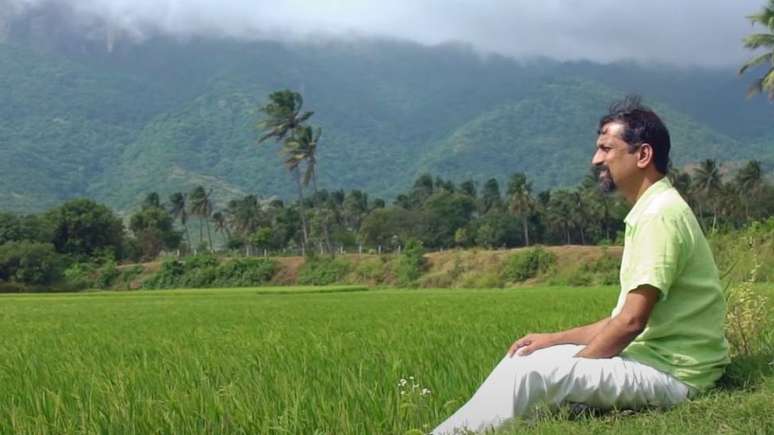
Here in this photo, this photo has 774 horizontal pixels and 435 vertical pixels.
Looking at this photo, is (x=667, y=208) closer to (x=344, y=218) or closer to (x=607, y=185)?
(x=607, y=185)

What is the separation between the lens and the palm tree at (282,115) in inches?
2320

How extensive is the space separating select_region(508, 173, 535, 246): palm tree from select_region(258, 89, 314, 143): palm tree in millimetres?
23698

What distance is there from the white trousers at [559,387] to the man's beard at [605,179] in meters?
→ 0.79

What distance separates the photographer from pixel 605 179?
400cm

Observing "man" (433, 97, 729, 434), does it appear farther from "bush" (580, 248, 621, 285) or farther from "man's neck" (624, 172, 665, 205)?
"bush" (580, 248, 621, 285)

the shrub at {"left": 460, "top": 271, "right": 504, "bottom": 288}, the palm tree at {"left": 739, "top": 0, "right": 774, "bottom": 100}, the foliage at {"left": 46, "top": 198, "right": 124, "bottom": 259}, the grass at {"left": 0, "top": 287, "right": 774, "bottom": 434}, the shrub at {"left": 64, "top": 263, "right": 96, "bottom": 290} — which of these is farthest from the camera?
the foliage at {"left": 46, "top": 198, "right": 124, "bottom": 259}

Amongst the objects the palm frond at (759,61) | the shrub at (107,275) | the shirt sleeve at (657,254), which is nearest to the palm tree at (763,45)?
the palm frond at (759,61)

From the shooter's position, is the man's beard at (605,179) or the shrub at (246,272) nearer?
the man's beard at (605,179)

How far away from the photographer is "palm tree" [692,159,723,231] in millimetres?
70419

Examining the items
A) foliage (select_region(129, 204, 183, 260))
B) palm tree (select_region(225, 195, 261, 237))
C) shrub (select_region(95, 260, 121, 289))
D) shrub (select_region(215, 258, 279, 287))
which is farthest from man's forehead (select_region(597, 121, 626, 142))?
palm tree (select_region(225, 195, 261, 237))

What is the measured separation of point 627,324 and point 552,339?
40cm

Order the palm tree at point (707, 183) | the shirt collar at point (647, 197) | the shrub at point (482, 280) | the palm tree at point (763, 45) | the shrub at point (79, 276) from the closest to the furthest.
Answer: the shirt collar at point (647, 197), the palm tree at point (763, 45), the shrub at point (482, 280), the shrub at point (79, 276), the palm tree at point (707, 183)

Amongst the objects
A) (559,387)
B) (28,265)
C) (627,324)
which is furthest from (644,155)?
(28,265)

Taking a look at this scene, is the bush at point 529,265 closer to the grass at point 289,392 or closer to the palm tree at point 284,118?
the palm tree at point 284,118
